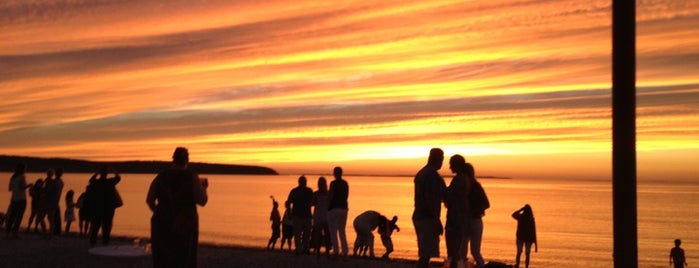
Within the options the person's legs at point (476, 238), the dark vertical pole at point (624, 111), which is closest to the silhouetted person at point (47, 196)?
the person's legs at point (476, 238)

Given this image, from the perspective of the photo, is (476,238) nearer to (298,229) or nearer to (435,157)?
(435,157)

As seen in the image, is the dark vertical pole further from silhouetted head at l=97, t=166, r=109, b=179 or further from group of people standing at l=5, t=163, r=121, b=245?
silhouetted head at l=97, t=166, r=109, b=179

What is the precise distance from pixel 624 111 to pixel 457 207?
6300 millimetres

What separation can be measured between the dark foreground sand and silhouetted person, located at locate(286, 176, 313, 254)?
45cm

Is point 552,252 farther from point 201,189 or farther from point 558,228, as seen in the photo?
Result: point 201,189

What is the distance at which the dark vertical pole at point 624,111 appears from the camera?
5051mm

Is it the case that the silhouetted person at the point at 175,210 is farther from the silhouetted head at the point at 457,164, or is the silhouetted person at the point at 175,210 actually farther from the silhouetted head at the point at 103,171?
the silhouetted head at the point at 103,171

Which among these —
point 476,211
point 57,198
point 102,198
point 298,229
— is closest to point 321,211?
point 298,229

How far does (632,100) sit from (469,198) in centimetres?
719

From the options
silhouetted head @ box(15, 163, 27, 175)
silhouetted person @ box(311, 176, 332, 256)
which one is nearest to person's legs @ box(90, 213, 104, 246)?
silhouetted head @ box(15, 163, 27, 175)

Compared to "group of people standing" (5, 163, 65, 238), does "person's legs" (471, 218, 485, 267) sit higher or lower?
lower

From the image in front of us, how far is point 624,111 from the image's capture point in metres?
5.05

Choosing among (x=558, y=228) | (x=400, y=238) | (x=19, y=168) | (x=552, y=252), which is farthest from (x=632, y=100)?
(x=558, y=228)

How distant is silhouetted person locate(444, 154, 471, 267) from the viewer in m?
11.1
